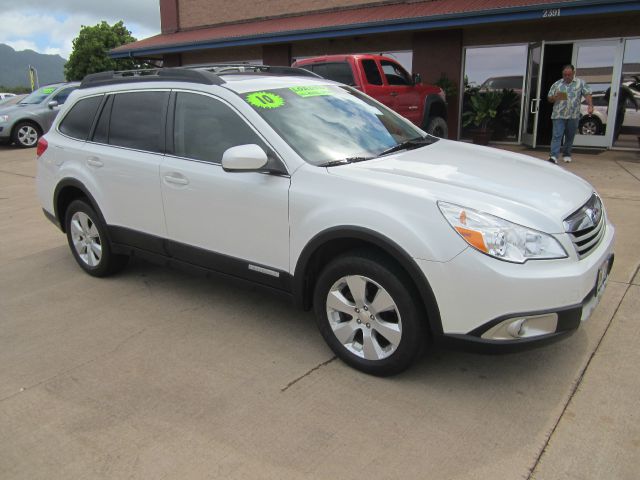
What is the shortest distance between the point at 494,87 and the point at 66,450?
12922 mm

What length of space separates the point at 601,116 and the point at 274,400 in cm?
1162

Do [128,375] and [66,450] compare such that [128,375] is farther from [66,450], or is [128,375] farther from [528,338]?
[528,338]

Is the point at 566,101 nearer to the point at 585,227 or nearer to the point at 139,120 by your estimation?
the point at 585,227

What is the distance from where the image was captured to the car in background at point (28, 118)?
48.4 feet

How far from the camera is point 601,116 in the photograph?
39.4ft

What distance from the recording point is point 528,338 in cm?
276

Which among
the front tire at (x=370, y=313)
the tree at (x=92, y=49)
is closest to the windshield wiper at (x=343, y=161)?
the front tire at (x=370, y=313)

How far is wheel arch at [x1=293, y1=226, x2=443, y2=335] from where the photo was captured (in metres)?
2.84

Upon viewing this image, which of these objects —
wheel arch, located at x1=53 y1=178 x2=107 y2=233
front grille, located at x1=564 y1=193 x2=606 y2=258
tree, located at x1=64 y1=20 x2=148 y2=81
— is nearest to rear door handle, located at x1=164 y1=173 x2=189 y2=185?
wheel arch, located at x1=53 y1=178 x2=107 y2=233

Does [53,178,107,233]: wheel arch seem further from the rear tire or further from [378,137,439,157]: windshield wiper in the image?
the rear tire

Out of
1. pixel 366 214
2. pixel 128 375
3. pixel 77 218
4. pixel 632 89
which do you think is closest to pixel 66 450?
pixel 128 375

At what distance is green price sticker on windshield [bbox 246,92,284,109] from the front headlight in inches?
A: 59.1

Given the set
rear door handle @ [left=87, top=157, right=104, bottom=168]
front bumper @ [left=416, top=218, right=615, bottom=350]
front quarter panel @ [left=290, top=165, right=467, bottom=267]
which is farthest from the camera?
rear door handle @ [left=87, top=157, right=104, bottom=168]

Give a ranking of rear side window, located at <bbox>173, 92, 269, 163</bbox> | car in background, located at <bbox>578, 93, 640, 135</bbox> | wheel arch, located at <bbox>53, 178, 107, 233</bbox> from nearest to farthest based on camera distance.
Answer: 1. rear side window, located at <bbox>173, 92, 269, 163</bbox>
2. wheel arch, located at <bbox>53, 178, 107, 233</bbox>
3. car in background, located at <bbox>578, 93, 640, 135</bbox>
